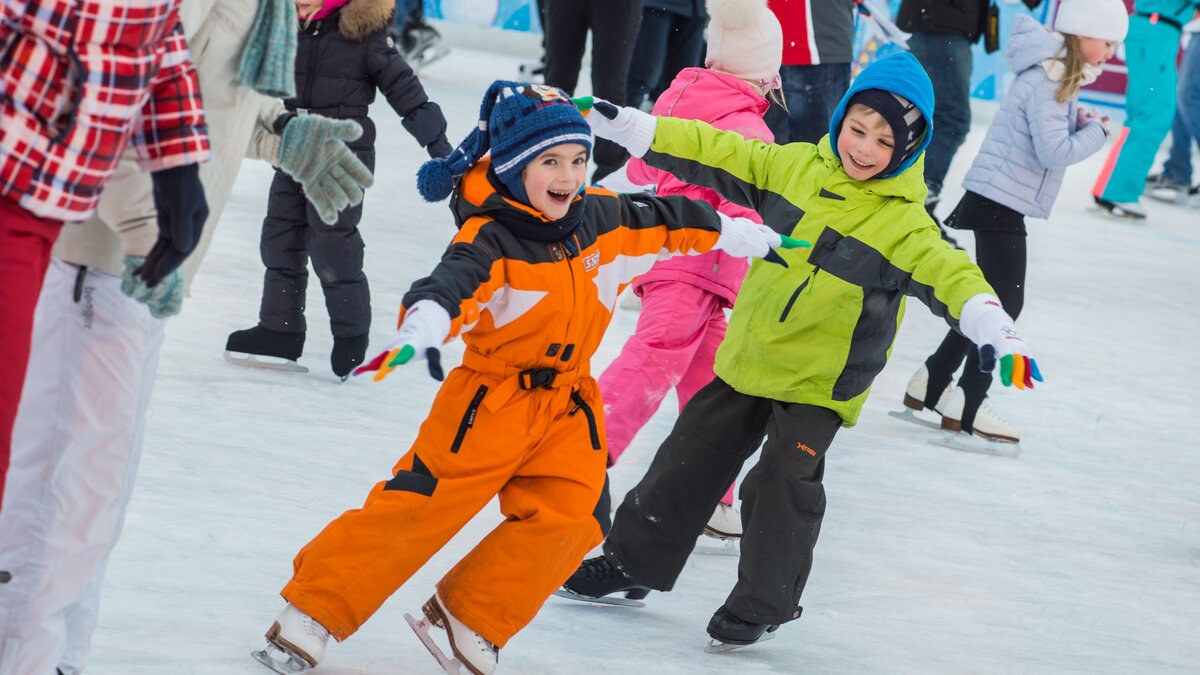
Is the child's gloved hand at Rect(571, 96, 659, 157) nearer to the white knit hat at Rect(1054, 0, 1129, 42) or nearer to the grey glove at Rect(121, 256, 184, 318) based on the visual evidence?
the grey glove at Rect(121, 256, 184, 318)

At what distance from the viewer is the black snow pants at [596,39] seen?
6289mm

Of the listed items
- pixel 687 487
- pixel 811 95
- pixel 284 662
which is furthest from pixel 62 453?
pixel 811 95

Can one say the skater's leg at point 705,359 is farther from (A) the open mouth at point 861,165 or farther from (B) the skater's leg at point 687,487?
(A) the open mouth at point 861,165

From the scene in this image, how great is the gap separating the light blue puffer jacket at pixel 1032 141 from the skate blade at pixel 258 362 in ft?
7.12

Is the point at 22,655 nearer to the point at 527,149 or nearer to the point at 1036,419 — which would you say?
the point at 527,149

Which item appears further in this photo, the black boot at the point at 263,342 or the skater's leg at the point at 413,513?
the black boot at the point at 263,342

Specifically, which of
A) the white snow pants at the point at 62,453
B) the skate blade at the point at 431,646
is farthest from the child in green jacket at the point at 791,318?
the white snow pants at the point at 62,453

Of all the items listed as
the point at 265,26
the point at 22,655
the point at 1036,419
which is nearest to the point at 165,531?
the point at 22,655

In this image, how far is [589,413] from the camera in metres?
2.76

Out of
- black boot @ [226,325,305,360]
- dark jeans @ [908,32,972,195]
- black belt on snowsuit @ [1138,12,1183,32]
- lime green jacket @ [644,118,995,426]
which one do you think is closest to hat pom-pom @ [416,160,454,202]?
lime green jacket @ [644,118,995,426]

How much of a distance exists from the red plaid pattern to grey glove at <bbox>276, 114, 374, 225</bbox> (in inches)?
15.1

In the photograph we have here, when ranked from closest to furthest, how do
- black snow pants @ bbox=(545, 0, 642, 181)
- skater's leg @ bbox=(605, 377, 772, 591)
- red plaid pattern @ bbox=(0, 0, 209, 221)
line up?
red plaid pattern @ bbox=(0, 0, 209, 221) < skater's leg @ bbox=(605, 377, 772, 591) < black snow pants @ bbox=(545, 0, 642, 181)

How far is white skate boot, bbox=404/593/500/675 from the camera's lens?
265 centimetres

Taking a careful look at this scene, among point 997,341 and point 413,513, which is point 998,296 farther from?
point 413,513
